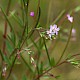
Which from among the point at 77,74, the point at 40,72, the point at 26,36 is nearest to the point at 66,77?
the point at 77,74

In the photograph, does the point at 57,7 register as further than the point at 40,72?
Yes

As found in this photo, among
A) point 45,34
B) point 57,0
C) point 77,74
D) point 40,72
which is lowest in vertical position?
point 77,74

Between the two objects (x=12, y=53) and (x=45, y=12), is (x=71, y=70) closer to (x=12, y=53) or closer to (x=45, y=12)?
(x=45, y=12)

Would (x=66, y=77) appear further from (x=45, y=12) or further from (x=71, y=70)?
(x=45, y=12)

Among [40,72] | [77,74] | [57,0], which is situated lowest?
[77,74]

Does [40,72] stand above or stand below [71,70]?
above

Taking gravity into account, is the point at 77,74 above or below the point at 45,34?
below

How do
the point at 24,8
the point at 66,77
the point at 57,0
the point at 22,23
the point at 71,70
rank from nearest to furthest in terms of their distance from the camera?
the point at 24,8
the point at 22,23
the point at 66,77
the point at 71,70
the point at 57,0

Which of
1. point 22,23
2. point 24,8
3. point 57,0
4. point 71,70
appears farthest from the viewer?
point 57,0

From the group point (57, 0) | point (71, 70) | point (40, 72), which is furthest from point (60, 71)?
point (40, 72)
